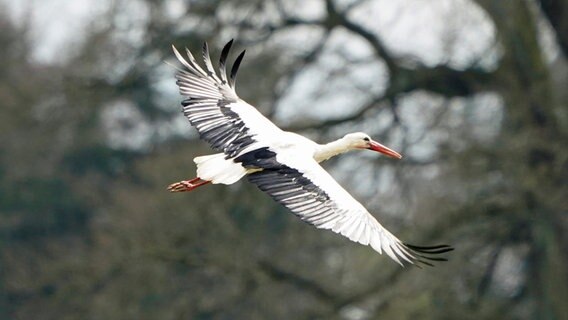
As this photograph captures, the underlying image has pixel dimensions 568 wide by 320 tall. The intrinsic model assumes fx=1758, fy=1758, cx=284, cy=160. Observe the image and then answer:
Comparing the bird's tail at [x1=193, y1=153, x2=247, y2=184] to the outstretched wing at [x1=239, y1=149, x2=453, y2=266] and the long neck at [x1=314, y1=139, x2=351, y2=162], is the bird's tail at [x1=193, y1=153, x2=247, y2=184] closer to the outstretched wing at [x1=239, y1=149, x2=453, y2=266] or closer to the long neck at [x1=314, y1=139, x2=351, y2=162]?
the outstretched wing at [x1=239, y1=149, x2=453, y2=266]

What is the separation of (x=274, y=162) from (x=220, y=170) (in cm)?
38

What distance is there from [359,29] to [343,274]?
323 centimetres

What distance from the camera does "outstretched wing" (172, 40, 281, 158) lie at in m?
12.6

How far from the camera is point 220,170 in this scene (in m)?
12.2

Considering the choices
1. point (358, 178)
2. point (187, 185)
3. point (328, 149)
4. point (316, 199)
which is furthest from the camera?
point (358, 178)

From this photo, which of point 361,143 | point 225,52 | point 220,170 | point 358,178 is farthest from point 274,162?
point 358,178

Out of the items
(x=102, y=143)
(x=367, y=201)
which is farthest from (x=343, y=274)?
(x=102, y=143)

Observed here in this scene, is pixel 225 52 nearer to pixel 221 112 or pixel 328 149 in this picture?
pixel 221 112

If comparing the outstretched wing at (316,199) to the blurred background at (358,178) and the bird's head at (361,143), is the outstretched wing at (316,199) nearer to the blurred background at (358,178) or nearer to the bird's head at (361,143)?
the bird's head at (361,143)

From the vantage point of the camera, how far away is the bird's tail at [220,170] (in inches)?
475

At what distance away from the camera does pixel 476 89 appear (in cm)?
2189

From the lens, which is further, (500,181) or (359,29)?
(359,29)

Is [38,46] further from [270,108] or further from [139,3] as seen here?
[270,108]

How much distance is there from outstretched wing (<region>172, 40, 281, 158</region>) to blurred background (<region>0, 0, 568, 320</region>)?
771 centimetres
